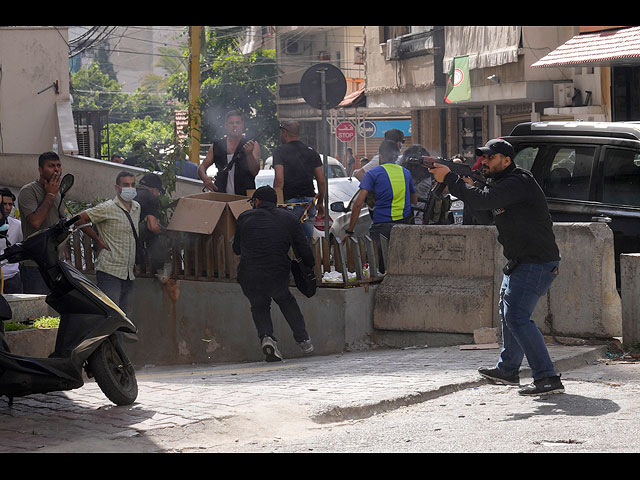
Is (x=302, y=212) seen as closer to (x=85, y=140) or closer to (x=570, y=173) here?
(x=570, y=173)

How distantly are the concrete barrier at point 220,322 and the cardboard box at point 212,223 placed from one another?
24 centimetres

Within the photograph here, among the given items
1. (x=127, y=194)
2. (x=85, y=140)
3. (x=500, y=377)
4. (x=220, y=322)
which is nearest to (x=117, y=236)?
(x=127, y=194)

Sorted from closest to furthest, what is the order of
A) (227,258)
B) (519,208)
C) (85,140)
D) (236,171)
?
1. (519,208)
2. (227,258)
3. (236,171)
4. (85,140)

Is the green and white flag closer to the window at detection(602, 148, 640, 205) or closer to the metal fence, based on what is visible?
the metal fence

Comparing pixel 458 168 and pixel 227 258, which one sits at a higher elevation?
pixel 458 168

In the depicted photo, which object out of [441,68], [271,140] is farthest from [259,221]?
[271,140]

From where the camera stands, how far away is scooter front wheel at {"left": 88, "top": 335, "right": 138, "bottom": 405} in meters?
6.96

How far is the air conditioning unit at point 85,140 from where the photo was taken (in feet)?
86.6

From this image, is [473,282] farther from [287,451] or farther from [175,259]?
[287,451]

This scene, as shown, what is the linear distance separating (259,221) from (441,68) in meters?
17.8

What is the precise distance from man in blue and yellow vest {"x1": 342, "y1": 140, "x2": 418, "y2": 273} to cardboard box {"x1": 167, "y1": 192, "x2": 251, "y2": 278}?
4.18 ft

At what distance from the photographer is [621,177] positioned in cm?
988

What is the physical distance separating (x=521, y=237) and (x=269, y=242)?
10.1 ft

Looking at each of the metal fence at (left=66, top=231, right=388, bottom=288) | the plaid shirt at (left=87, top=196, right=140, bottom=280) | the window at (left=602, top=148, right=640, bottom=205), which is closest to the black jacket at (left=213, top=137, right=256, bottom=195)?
the metal fence at (left=66, top=231, right=388, bottom=288)
